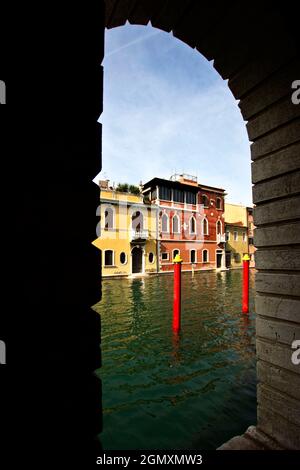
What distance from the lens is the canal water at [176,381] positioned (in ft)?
10.9

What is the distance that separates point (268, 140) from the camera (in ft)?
7.87

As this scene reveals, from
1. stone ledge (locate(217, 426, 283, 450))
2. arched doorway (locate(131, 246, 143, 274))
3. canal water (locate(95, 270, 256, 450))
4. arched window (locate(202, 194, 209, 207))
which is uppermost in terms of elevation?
arched window (locate(202, 194, 209, 207))

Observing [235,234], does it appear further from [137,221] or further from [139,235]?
[139,235]

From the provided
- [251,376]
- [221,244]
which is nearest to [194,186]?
[221,244]

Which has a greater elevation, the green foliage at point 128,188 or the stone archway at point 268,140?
the green foliage at point 128,188

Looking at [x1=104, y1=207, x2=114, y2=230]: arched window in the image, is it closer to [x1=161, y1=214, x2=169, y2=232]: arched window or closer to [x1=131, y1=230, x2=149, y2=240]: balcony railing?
[x1=131, y1=230, x2=149, y2=240]: balcony railing

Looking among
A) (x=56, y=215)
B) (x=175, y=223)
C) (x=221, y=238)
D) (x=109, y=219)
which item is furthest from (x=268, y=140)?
(x=221, y=238)

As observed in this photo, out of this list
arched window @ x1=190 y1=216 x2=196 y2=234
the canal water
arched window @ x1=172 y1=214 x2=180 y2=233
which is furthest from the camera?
arched window @ x1=190 y1=216 x2=196 y2=234

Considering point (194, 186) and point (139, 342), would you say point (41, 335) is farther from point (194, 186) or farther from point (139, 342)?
point (194, 186)

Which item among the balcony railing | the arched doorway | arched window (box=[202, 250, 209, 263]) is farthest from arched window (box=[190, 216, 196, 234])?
the arched doorway

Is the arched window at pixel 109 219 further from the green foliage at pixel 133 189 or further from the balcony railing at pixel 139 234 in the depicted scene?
the green foliage at pixel 133 189

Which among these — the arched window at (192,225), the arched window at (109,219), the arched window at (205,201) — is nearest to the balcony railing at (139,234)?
the arched window at (109,219)

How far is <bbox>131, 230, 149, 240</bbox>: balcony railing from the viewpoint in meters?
22.6

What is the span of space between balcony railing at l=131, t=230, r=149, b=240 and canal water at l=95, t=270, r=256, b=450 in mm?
13925
